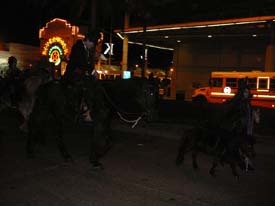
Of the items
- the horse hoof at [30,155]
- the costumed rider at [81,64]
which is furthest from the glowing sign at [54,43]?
the costumed rider at [81,64]

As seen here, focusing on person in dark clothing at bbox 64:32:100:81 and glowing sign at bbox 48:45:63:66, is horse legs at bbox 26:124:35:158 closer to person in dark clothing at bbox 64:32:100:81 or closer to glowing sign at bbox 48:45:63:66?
person in dark clothing at bbox 64:32:100:81

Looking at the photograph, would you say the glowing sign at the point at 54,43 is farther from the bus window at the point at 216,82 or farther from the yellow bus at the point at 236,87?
the bus window at the point at 216,82

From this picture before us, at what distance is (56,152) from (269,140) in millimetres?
6395

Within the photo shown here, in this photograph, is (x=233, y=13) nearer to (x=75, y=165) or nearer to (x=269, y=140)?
(x=269, y=140)

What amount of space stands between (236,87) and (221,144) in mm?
20606

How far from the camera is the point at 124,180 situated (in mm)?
6828

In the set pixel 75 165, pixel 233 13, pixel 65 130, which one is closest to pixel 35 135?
pixel 75 165

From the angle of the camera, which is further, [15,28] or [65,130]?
[15,28]

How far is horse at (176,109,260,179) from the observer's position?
740 cm

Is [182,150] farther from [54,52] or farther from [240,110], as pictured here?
[54,52]

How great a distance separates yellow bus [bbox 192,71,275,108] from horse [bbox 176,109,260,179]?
15761 millimetres

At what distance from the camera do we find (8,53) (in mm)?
37781

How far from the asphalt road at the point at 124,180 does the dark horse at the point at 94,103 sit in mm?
496

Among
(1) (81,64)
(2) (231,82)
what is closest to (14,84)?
(1) (81,64)
